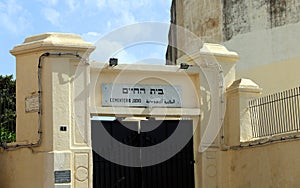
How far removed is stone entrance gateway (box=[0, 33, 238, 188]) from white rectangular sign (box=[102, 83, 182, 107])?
24 mm

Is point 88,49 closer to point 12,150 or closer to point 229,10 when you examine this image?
point 12,150

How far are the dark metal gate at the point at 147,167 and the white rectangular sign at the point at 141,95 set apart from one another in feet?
1.66

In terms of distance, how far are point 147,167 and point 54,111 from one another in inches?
113

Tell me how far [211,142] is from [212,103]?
1.02 meters

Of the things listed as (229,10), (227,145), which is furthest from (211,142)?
(229,10)

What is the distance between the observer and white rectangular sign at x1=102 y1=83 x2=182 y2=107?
567 inches

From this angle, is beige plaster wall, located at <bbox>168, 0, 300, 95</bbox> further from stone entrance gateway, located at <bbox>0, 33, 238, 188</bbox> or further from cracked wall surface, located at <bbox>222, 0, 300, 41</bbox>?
stone entrance gateway, located at <bbox>0, 33, 238, 188</bbox>

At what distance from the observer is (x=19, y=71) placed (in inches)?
552

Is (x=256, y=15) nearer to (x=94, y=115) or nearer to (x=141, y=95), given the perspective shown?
(x=141, y=95)

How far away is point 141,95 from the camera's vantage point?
48.3 feet

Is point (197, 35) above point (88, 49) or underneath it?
above

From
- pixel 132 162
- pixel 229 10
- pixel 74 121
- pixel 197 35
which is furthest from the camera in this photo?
pixel 197 35

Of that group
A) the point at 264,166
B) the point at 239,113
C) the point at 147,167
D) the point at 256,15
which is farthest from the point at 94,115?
the point at 256,15

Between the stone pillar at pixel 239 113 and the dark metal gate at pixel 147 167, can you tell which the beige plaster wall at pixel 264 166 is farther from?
the dark metal gate at pixel 147 167
